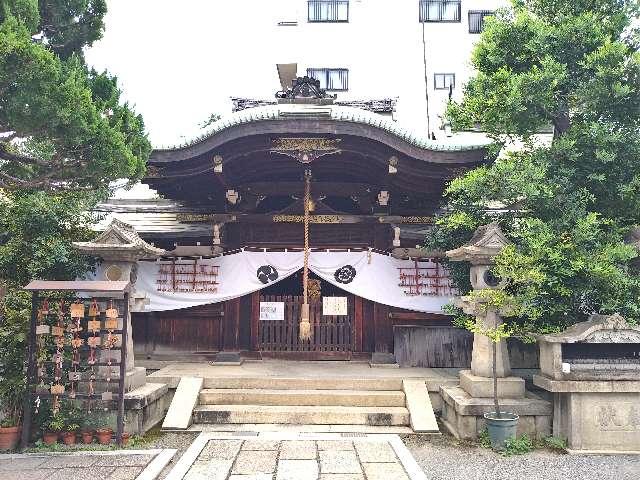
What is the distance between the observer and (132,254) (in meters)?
8.53

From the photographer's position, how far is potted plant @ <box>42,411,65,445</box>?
24.2 feet

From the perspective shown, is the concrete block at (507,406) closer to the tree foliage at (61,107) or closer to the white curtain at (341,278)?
the white curtain at (341,278)

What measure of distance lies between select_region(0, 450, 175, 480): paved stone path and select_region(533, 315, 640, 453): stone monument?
20.6 ft

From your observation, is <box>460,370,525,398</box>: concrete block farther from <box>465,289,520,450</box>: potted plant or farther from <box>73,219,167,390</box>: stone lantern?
<box>73,219,167,390</box>: stone lantern

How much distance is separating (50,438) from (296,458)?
392cm

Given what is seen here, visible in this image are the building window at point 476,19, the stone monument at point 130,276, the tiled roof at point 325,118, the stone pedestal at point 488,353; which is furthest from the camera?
the building window at point 476,19

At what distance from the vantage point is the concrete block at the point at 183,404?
8316mm

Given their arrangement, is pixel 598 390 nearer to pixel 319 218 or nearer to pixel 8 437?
pixel 319 218

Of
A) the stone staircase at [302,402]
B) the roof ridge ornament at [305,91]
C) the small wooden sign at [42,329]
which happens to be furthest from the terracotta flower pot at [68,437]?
the roof ridge ornament at [305,91]

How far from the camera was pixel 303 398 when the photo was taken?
9.08 m

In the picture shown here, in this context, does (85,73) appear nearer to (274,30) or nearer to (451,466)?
(451,466)

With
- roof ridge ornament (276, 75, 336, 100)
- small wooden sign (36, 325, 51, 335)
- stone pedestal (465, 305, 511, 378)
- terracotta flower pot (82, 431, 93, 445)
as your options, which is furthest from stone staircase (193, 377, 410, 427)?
roof ridge ornament (276, 75, 336, 100)

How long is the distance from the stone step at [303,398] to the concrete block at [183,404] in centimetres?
23

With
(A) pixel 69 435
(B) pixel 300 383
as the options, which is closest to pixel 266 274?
(B) pixel 300 383
